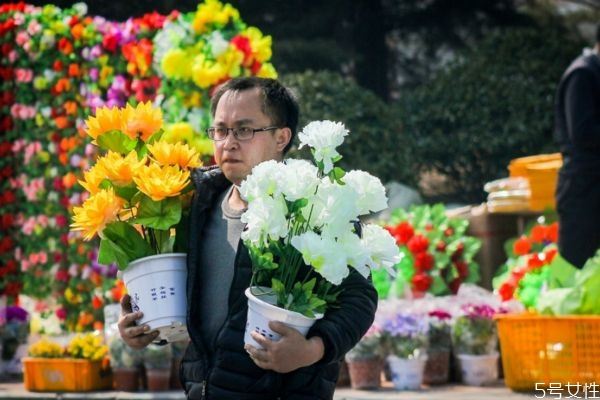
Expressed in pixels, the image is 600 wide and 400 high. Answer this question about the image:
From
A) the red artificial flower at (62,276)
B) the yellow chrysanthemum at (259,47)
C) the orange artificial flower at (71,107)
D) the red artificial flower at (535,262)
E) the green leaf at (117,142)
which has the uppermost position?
the yellow chrysanthemum at (259,47)

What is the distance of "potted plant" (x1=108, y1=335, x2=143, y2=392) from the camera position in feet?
21.4

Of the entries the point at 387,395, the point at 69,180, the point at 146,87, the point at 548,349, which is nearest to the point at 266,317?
the point at 548,349

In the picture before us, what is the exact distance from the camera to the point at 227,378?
2992mm

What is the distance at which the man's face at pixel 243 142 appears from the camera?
3117 mm

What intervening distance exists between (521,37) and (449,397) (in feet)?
25.5

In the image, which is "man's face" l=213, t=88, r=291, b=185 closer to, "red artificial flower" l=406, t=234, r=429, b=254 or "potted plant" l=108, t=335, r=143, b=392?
"potted plant" l=108, t=335, r=143, b=392

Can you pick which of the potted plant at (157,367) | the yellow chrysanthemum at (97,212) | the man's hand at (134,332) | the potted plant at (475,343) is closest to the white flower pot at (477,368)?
the potted plant at (475,343)

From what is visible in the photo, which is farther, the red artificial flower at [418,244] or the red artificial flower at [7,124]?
the red artificial flower at [7,124]

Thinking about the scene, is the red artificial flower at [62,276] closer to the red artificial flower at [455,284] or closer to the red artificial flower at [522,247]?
the red artificial flower at [455,284]

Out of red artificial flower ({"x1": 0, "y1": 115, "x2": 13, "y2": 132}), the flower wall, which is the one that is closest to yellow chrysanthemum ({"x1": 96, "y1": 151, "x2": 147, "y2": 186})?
the flower wall

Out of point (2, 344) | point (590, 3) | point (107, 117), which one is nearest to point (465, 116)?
point (590, 3)

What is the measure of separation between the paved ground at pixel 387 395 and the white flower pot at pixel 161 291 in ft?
9.74

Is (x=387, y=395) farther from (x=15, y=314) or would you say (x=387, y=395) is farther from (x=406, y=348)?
(x=15, y=314)

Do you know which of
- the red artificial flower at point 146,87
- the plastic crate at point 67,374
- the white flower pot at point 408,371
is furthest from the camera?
the red artificial flower at point 146,87
